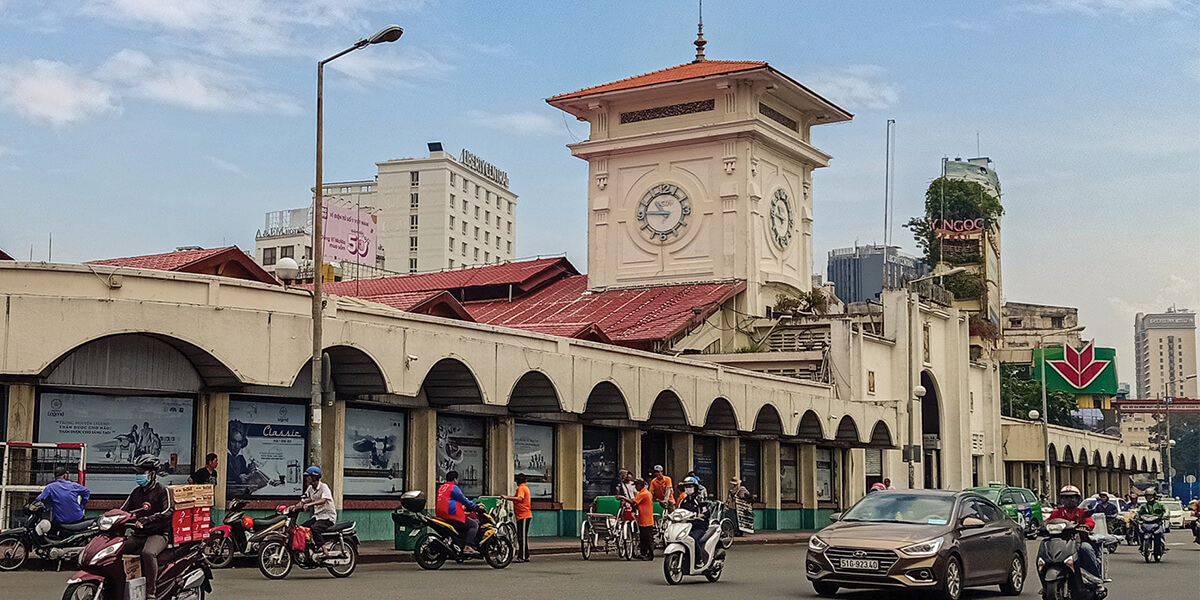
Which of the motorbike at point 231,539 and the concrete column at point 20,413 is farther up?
the concrete column at point 20,413

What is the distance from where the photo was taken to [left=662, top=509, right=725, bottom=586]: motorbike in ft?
61.8

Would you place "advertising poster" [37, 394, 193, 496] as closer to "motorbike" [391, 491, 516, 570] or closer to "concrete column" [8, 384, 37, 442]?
"concrete column" [8, 384, 37, 442]

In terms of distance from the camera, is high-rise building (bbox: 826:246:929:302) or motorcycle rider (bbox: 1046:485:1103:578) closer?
motorcycle rider (bbox: 1046:485:1103:578)

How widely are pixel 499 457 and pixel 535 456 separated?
1539 mm

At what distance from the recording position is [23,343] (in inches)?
818

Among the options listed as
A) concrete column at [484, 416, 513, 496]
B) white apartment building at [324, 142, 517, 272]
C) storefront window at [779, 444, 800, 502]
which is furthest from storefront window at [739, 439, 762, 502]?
white apartment building at [324, 142, 517, 272]

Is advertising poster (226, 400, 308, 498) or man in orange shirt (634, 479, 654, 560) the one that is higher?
advertising poster (226, 400, 308, 498)

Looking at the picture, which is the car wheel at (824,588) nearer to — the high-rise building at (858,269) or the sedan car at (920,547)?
the sedan car at (920,547)

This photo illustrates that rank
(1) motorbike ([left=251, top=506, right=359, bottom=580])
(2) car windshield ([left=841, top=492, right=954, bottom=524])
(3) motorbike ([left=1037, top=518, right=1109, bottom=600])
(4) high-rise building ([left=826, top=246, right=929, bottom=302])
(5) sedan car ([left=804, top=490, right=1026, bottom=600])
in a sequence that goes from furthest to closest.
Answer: (4) high-rise building ([left=826, top=246, right=929, bottom=302])
(1) motorbike ([left=251, top=506, right=359, bottom=580])
(2) car windshield ([left=841, top=492, right=954, bottom=524])
(5) sedan car ([left=804, top=490, right=1026, bottom=600])
(3) motorbike ([left=1037, top=518, right=1109, bottom=600])

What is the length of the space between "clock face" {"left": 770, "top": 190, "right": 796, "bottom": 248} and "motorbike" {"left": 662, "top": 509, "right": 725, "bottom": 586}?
36888mm

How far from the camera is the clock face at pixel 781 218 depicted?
5547 cm

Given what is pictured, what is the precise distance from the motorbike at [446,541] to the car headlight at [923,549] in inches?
305

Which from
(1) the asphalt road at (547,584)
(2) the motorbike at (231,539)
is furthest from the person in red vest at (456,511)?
(2) the motorbike at (231,539)

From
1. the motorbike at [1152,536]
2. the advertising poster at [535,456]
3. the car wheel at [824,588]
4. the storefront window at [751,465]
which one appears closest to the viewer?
the car wheel at [824,588]
